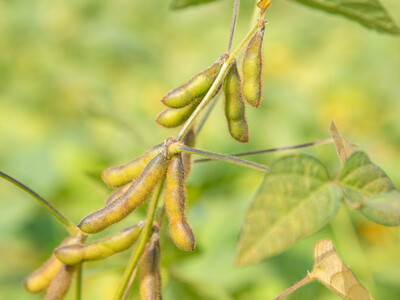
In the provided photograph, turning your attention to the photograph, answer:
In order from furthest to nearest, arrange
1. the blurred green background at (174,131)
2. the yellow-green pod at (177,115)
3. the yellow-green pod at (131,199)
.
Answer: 1. the blurred green background at (174,131)
2. the yellow-green pod at (177,115)
3. the yellow-green pod at (131,199)

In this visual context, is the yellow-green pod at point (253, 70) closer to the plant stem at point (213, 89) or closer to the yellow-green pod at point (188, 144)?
the plant stem at point (213, 89)

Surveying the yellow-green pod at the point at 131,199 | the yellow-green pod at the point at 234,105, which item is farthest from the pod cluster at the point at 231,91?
the yellow-green pod at the point at 131,199

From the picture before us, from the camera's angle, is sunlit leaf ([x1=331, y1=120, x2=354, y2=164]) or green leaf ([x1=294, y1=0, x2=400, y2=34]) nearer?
sunlit leaf ([x1=331, y1=120, x2=354, y2=164])

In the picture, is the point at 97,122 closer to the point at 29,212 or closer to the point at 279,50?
the point at 29,212

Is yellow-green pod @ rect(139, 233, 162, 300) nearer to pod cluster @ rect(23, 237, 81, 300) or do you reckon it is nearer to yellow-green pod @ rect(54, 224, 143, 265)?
yellow-green pod @ rect(54, 224, 143, 265)

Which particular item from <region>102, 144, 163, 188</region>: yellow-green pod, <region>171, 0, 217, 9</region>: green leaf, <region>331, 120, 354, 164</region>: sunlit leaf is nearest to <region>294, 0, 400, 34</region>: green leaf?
<region>171, 0, 217, 9</region>: green leaf

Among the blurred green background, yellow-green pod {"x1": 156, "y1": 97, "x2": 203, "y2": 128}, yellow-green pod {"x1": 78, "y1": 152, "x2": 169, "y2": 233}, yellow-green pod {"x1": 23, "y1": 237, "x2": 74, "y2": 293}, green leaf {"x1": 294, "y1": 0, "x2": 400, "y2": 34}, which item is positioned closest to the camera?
yellow-green pod {"x1": 78, "y1": 152, "x2": 169, "y2": 233}

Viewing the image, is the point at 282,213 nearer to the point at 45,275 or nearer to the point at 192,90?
the point at 192,90
